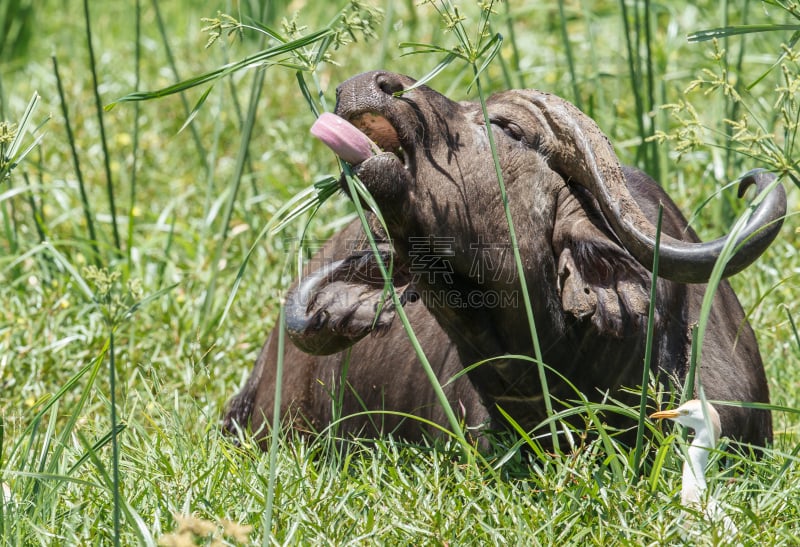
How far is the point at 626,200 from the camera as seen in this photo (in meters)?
3.18

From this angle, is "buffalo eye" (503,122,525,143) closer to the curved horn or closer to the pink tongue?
the curved horn

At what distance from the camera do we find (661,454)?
114 inches

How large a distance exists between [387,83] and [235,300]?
7.60ft

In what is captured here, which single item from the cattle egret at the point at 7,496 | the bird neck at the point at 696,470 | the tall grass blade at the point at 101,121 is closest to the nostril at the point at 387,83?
the bird neck at the point at 696,470

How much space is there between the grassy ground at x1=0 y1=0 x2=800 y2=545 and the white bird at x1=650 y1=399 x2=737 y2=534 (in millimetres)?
54

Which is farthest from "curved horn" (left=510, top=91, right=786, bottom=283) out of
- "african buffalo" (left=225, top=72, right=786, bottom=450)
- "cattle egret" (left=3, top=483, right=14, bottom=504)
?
"cattle egret" (left=3, top=483, right=14, bottom=504)

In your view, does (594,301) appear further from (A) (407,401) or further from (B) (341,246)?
(B) (341,246)

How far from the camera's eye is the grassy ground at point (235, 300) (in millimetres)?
2896

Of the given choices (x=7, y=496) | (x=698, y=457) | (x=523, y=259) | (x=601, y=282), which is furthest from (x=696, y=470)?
(x=7, y=496)

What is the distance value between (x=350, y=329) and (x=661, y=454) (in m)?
1.02

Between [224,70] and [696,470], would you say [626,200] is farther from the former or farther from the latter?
[224,70]

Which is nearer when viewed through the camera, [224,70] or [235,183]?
[224,70]

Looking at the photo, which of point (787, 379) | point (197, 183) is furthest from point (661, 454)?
point (197, 183)

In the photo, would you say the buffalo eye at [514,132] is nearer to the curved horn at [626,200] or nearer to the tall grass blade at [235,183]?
the curved horn at [626,200]
